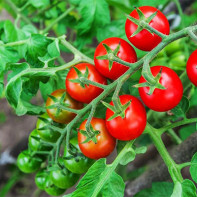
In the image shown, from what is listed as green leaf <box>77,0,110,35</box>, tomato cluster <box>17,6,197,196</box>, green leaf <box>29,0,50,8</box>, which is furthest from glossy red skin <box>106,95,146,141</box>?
green leaf <box>29,0,50,8</box>

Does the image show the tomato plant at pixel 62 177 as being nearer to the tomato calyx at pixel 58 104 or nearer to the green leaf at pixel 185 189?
the tomato calyx at pixel 58 104

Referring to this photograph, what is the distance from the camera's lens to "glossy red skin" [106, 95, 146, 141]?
2.27 ft

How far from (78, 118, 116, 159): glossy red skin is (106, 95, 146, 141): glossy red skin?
47 millimetres

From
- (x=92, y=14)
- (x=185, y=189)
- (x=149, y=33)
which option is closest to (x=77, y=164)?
(x=185, y=189)

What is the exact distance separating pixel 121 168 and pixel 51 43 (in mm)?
600

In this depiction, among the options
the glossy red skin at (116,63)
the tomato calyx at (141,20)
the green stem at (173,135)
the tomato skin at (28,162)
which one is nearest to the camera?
the tomato calyx at (141,20)

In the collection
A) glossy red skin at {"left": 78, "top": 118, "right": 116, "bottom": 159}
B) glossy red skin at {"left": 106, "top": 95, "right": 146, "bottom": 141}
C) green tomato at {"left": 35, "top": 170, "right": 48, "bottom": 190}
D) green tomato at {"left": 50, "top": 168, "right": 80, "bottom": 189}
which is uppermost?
glossy red skin at {"left": 106, "top": 95, "right": 146, "bottom": 141}

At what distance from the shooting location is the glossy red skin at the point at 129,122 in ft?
2.27

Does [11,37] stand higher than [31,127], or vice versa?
[11,37]

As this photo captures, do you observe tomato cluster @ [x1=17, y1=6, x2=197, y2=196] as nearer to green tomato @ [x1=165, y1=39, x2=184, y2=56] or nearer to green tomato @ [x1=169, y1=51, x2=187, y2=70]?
green tomato @ [x1=169, y1=51, x2=187, y2=70]

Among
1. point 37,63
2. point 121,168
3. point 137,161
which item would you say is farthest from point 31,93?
point 137,161

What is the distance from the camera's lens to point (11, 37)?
3.39 feet

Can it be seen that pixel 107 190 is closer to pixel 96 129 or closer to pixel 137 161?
pixel 96 129

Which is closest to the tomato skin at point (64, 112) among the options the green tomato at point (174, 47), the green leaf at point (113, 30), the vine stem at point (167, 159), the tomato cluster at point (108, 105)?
the tomato cluster at point (108, 105)
